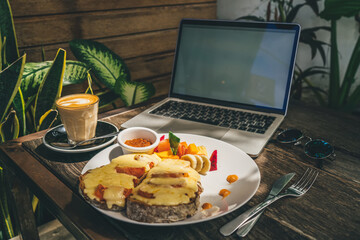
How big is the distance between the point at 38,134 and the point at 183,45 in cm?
74

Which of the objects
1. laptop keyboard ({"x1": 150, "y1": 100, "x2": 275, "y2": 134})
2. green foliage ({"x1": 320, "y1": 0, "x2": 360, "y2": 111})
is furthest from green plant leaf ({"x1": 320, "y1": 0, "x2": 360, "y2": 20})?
laptop keyboard ({"x1": 150, "y1": 100, "x2": 275, "y2": 134})

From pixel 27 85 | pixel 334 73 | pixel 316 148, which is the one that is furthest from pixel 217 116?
pixel 334 73

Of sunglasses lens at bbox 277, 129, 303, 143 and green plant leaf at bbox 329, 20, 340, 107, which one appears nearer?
sunglasses lens at bbox 277, 129, 303, 143

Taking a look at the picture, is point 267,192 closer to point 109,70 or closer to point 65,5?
point 109,70

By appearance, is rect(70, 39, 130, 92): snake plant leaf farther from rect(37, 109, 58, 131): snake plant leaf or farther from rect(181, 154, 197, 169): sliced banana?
rect(181, 154, 197, 169): sliced banana

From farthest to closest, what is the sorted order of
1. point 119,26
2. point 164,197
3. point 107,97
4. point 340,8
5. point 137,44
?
point 137,44
point 119,26
point 107,97
point 340,8
point 164,197

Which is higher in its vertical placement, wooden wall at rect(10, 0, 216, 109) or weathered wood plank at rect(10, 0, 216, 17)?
weathered wood plank at rect(10, 0, 216, 17)

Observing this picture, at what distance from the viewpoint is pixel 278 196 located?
67 centimetres

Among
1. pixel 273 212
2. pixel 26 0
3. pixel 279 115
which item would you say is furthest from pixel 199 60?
pixel 26 0

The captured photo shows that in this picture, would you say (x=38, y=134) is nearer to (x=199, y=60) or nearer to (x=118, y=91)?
(x=118, y=91)

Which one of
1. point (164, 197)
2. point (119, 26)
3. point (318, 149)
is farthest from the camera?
point (119, 26)

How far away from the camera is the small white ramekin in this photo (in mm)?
815

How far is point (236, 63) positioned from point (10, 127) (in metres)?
1.02

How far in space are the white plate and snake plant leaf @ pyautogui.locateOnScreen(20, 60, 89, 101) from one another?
602 mm
